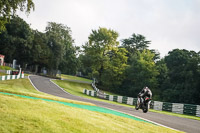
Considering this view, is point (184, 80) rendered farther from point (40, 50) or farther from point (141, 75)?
point (40, 50)

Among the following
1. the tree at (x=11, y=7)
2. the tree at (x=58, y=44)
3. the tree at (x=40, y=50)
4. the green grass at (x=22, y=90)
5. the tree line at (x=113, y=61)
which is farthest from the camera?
the tree at (x=58, y=44)

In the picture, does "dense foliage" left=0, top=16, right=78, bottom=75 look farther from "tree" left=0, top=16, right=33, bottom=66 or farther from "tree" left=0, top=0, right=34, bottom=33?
"tree" left=0, top=0, right=34, bottom=33

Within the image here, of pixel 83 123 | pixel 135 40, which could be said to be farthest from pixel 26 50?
pixel 83 123

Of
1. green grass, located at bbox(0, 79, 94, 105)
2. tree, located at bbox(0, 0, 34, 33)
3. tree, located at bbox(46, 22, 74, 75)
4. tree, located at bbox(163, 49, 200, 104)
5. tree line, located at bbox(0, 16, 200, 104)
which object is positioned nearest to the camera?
tree, located at bbox(0, 0, 34, 33)

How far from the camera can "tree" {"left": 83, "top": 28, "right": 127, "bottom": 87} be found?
5444 cm

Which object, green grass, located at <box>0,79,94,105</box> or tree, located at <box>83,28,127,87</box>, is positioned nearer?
green grass, located at <box>0,79,94,105</box>

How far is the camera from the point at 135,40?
77125 millimetres

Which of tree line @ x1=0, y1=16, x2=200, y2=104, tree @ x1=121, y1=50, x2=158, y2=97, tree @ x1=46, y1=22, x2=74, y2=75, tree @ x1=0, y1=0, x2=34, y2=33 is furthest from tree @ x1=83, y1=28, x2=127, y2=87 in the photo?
tree @ x1=0, y1=0, x2=34, y2=33

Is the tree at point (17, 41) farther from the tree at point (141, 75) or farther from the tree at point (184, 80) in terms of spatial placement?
the tree at point (184, 80)

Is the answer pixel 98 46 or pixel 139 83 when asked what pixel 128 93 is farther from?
pixel 98 46

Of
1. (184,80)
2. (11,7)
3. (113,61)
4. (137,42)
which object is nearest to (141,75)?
(113,61)

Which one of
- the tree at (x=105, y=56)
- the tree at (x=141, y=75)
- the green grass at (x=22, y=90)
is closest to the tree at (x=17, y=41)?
the tree at (x=105, y=56)

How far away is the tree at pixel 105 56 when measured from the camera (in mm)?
54438

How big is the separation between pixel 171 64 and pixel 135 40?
73.3 ft
